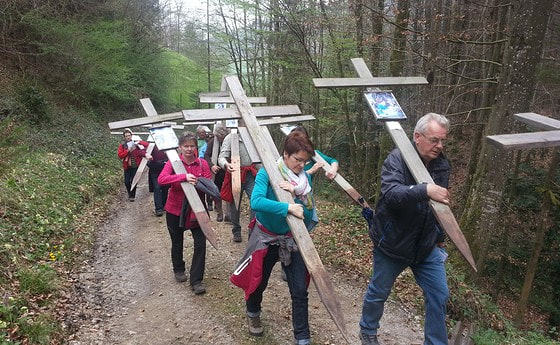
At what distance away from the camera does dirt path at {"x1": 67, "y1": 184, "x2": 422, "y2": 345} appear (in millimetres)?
4430

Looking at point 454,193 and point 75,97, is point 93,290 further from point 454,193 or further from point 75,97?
point 75,97

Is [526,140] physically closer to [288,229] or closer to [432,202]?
[432,202]

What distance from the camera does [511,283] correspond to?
394 inches

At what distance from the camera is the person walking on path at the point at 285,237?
11.7ft

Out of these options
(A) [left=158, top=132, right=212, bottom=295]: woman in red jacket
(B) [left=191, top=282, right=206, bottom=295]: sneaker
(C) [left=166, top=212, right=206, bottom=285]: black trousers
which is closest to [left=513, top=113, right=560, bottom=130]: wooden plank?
(A) [left=158, top=132, right=212, bottom=295]: woman in red jacket

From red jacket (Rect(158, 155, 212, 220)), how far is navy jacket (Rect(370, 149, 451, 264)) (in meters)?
2.54

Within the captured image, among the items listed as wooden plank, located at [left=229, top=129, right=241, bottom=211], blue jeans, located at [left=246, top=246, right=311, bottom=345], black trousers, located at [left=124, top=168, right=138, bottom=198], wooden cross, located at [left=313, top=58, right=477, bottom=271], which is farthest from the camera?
black trousers, located at [left=124, top=168, right=138, bottom=198]

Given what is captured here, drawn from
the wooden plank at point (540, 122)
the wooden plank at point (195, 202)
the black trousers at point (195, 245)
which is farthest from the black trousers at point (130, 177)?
the wooden plank at point (540, 122)

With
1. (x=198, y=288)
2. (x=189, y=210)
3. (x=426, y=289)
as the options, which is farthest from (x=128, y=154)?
(x=426, y=289)

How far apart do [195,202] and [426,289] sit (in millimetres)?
2651

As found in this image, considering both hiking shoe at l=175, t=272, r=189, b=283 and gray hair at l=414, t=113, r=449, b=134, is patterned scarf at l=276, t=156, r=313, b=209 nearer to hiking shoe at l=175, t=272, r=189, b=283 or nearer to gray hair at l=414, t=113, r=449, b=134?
gray hair at l=414, t=113, r=449, b=134

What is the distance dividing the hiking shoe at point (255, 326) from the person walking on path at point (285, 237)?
47 centimetres

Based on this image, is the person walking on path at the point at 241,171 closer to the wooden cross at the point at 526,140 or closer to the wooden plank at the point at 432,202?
the wooden plank at the point at 432,202

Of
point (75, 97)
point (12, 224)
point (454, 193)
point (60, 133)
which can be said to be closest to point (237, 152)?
point (12, 224)
